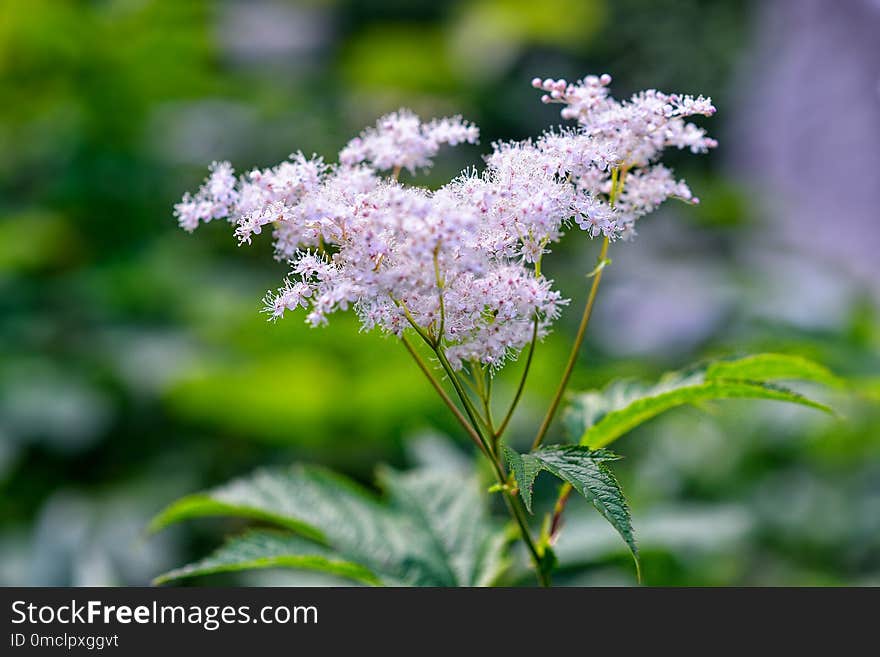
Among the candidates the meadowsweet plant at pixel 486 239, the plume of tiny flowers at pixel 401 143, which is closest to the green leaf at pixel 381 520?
the meadowsweet plant at pixel 486 239

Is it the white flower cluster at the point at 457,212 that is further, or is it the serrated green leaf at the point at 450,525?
the serrated green leaf at the point at 450,525

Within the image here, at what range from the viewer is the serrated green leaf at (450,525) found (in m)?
1.96

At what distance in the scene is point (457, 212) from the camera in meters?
1.31

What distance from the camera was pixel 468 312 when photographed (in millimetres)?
1438

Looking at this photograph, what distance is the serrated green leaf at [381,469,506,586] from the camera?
1963mm

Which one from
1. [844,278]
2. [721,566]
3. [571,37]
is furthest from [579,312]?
[571,37]

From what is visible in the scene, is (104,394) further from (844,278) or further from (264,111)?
(844,278)

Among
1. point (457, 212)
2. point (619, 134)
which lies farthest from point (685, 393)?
point (457, 212)

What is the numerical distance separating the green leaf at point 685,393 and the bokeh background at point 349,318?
28 centimetres

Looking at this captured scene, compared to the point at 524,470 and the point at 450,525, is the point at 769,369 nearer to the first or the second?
the point at 524,470

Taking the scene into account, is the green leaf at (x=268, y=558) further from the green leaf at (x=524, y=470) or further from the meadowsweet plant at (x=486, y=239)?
the green leaf at (x=524, y=470)

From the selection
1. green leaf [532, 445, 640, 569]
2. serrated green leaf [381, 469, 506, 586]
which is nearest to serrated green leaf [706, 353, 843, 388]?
green leaf [532, 445, 640, 569]

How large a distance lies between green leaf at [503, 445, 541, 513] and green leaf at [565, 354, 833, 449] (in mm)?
327

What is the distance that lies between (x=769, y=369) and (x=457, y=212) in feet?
2.79
